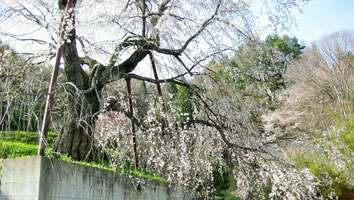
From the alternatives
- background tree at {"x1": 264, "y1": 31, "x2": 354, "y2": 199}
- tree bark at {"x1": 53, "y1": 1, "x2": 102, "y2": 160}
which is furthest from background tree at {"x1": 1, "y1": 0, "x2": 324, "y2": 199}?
background tree at {"x1": 264, "y1": 31, "x2": 354, "y2": 199}

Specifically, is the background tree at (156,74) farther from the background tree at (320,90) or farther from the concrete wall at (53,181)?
the background tree at (320,90)

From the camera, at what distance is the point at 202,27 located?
19.0 ft

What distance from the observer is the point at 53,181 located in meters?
4.07

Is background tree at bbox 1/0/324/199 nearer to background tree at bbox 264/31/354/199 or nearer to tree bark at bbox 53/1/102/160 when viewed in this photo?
tree bark at bbox 53/1/102/160

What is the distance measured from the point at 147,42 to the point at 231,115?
2.19 m

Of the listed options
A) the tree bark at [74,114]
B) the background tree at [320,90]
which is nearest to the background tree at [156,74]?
the tree bark at [74,114]

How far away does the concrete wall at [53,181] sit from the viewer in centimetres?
390

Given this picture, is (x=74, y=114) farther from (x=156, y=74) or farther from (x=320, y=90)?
(x=320, y=90)

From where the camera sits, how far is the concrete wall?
12.8ft

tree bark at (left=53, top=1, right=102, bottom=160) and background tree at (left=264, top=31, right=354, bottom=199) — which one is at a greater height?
background tree at (left=264, top=31, right=354, bottom=199)

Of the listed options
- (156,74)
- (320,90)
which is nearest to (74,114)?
(156,74)

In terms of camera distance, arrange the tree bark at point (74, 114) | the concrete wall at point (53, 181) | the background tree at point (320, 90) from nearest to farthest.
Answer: the concrete wall at point (53, 181) < the tree bark at point (74, 114) < the background tree at point (320, 90)

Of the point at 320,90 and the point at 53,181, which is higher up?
the point at 320,90

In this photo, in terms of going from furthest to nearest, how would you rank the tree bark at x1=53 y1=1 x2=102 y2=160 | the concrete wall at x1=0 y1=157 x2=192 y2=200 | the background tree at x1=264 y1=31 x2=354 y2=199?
1. the background tree at x1=264 y1=31 x2=354 y2=199
2. the tree bark at x1=53 y1=1 x2=102 y2=160
3. the concrete wall at x1=0 y1=157 x2=192 y2=200
